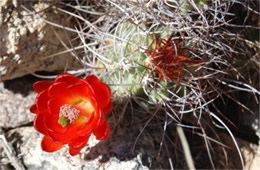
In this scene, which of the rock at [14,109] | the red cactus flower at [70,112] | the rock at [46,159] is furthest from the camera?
the rock at [14,109]

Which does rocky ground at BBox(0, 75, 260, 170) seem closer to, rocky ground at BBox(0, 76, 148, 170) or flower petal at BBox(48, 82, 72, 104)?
rocky ground at BBox(0, 76, 148, 170)

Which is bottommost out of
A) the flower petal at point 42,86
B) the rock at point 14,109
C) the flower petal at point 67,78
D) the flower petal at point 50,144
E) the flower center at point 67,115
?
the rock at point 14,109

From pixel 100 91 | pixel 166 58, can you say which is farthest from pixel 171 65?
pixel 100 91

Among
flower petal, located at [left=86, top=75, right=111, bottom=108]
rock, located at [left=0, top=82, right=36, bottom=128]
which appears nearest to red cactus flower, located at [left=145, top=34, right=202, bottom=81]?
flower petal, located at [left=86, top=75, right=111, bottom=108]

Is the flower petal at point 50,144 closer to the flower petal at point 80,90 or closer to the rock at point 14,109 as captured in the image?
the flower petal at point 80,90

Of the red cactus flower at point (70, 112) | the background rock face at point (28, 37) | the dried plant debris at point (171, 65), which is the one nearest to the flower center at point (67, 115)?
the red cactus flower at point (70, 112)

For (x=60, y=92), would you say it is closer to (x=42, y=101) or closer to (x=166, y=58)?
(x=42, y=101)

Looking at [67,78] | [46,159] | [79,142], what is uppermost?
[67,78]
